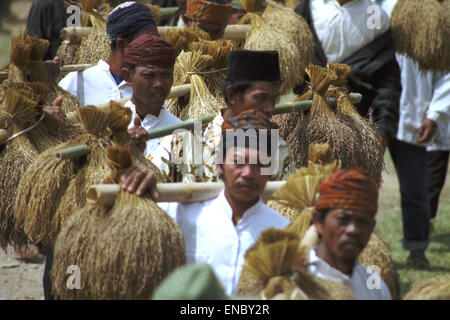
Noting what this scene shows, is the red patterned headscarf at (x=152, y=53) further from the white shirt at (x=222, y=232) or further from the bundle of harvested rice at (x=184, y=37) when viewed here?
the white shirt at (x=222, y=232)

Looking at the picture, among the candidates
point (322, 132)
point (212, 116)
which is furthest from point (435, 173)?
point (212, 116)

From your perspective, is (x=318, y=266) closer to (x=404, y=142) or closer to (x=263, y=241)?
(x=263, y=241)

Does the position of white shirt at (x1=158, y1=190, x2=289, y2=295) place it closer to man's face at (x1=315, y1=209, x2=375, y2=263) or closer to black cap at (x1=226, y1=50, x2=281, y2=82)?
man's face at (x1=315, y1=209, x2=375, y2=263)

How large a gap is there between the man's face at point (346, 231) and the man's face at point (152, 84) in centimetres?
162

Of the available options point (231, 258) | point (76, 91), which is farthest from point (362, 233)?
point (76, 91)

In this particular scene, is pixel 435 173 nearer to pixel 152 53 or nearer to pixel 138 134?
pixel 152 53

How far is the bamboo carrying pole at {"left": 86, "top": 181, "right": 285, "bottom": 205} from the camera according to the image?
127 inches

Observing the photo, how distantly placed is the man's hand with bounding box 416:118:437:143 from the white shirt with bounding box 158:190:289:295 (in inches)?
137

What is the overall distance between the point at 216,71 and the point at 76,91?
0.89 meters

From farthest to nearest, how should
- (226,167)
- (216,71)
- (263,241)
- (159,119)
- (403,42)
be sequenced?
(403,42) < (216,71) < (159,119) < (226,167) < (263,241)

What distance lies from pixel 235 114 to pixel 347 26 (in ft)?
7.70

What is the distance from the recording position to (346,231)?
2971mm

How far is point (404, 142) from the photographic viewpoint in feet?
22.3

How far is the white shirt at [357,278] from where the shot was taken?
3047 mm
